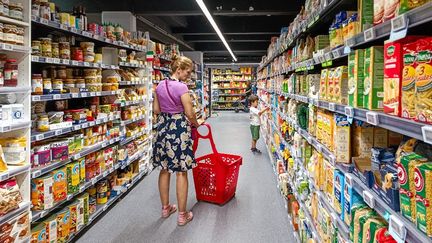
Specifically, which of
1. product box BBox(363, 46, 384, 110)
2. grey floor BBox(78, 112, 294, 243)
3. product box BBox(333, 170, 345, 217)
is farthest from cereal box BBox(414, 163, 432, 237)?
grey floor BBox(78, 112, 294, 243)

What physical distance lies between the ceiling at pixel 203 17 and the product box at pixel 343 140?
19.6 ft

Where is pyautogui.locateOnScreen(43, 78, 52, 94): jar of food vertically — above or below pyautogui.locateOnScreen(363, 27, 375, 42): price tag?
below

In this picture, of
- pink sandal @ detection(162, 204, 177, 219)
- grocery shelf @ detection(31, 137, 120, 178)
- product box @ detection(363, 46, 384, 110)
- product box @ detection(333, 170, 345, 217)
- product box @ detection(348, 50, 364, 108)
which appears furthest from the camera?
pink sandal @ detection(162, 204, 177, 219)

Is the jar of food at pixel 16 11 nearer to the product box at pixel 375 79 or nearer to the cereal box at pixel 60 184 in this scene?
the cereal box at pixel 60 184

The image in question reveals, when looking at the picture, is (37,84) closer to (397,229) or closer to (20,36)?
(20,36)

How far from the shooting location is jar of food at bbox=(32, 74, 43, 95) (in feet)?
9.88

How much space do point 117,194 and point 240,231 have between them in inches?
72.1

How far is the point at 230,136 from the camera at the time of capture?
11188 mm

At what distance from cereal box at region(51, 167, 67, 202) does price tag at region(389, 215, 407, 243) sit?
2.84m

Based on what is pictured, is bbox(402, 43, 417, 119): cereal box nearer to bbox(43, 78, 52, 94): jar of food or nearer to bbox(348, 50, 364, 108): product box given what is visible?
bbox(348, 50, 364, 108): product box

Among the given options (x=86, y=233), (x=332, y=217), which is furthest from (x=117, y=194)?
(x=332, y=217)

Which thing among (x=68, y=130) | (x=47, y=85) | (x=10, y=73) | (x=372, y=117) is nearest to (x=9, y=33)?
(x=10, y=73)

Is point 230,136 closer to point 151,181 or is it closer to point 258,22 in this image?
point 258,22

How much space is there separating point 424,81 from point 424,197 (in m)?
0.39
